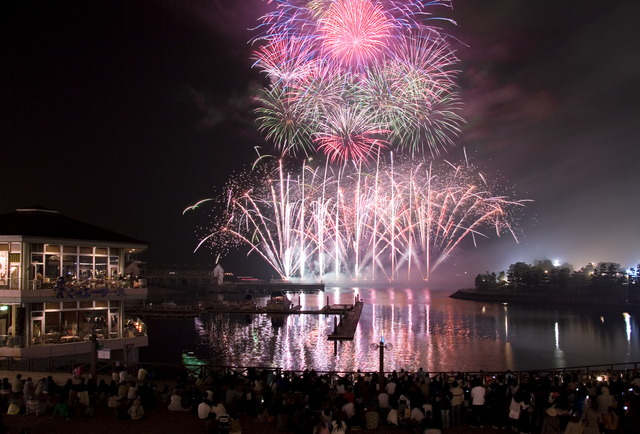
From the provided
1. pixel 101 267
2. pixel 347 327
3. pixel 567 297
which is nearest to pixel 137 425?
pixel 101 267

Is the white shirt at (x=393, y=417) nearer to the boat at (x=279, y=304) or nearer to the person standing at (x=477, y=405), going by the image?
the person standing at (x=477, y=405)

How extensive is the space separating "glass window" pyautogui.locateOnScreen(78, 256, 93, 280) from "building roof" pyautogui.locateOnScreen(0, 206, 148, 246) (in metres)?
1.22

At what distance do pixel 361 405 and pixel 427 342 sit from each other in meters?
36.7

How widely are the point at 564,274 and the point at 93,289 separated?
427ft

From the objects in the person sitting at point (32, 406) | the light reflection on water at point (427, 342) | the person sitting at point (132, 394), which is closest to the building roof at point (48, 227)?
the person sitting at point (32, 406)

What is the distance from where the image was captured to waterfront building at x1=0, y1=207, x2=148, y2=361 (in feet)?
69.5

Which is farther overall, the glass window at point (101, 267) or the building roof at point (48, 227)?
the glass window at point (101, 267)

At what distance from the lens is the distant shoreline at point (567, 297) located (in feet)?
322

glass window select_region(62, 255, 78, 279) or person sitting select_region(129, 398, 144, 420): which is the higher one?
Result: glass window select_region(62, 255, 78, 279)

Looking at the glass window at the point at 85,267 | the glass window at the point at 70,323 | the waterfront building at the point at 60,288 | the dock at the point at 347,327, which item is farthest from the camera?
the dock at the point at 347,327

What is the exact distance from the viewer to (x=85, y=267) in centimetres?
2367

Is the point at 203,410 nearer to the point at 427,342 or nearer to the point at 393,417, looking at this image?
the point at 393,417

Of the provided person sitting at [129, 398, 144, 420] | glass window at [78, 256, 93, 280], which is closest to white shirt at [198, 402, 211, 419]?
person sitting at [129, 398, 144, 420]

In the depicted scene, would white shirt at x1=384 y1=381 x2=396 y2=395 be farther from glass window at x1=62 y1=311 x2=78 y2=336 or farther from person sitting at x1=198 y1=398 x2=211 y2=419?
glass window at x1=62 y1=311 x2=78 y2=336
